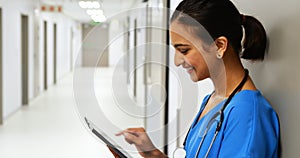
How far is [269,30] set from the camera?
3.66 feet

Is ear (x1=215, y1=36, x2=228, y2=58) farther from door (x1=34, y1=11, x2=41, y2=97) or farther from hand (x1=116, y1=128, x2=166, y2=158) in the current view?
door (x1=34, y1=11, x2=41, y2=97)

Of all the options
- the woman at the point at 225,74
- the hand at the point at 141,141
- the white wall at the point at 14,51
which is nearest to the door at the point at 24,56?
the white wall at the point at 14,51

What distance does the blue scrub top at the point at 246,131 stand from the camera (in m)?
0.90

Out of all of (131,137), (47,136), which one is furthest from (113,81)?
(47,136)

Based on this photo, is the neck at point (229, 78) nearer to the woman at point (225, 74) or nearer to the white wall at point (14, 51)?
the woman at point (225, 74)

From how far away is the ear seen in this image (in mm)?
968

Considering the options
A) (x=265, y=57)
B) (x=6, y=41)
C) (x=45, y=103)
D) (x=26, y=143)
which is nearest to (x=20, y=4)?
(x=6, y=41)

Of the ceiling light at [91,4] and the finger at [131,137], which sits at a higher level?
the ceiling light at [91,4]

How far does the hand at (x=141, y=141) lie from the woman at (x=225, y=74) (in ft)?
0.44

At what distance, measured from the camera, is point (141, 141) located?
1.16m

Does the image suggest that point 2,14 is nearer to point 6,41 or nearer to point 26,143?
point 6,41

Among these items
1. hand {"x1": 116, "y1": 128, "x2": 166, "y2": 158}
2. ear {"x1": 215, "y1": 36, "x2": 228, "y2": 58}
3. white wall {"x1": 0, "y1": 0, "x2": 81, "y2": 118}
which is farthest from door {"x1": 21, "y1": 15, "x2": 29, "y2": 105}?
ear {"x1": 215, "y1": 36, "x2": 228, "y2": 58}

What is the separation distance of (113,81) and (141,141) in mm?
293

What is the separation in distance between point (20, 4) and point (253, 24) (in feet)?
24.2
